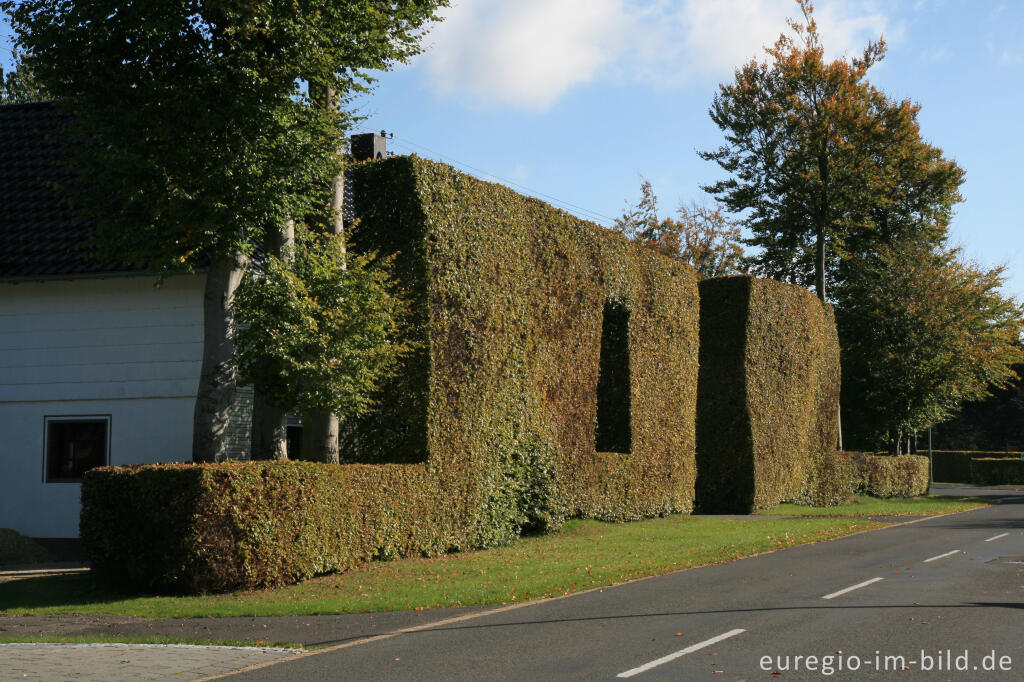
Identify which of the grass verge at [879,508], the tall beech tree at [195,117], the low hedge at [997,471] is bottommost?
the low hedge at [997,471]

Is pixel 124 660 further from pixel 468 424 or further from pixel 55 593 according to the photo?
pixel 468 424

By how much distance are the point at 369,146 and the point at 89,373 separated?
14.4 metres

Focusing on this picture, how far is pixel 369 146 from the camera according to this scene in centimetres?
3145

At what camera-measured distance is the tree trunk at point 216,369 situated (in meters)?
14.7

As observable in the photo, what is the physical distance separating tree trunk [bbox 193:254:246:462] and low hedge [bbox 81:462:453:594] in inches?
61.7

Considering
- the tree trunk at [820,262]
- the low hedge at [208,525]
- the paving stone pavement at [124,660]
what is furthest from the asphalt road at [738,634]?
the tree trunk at [820,262]

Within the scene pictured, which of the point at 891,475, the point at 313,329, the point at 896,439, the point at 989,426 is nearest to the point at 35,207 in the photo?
the point at 313,329

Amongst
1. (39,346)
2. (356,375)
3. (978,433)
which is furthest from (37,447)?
(978,433)

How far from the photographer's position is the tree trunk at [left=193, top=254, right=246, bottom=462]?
14711mm

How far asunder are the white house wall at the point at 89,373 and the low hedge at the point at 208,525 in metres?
5.98

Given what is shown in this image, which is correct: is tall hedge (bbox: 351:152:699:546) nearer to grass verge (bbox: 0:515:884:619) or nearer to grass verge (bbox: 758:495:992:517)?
grass verge (bbox: 0:515:884:619)

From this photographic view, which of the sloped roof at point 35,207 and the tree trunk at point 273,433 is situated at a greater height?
the sloped roof at point 35,207

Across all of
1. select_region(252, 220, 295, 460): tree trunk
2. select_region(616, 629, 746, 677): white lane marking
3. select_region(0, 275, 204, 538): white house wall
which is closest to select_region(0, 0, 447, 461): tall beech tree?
Result: select_region(252, 220, 295, 460): tree trunk

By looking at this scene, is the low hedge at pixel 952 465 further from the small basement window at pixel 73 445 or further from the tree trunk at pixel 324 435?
the small basement window at pixel 73 445
